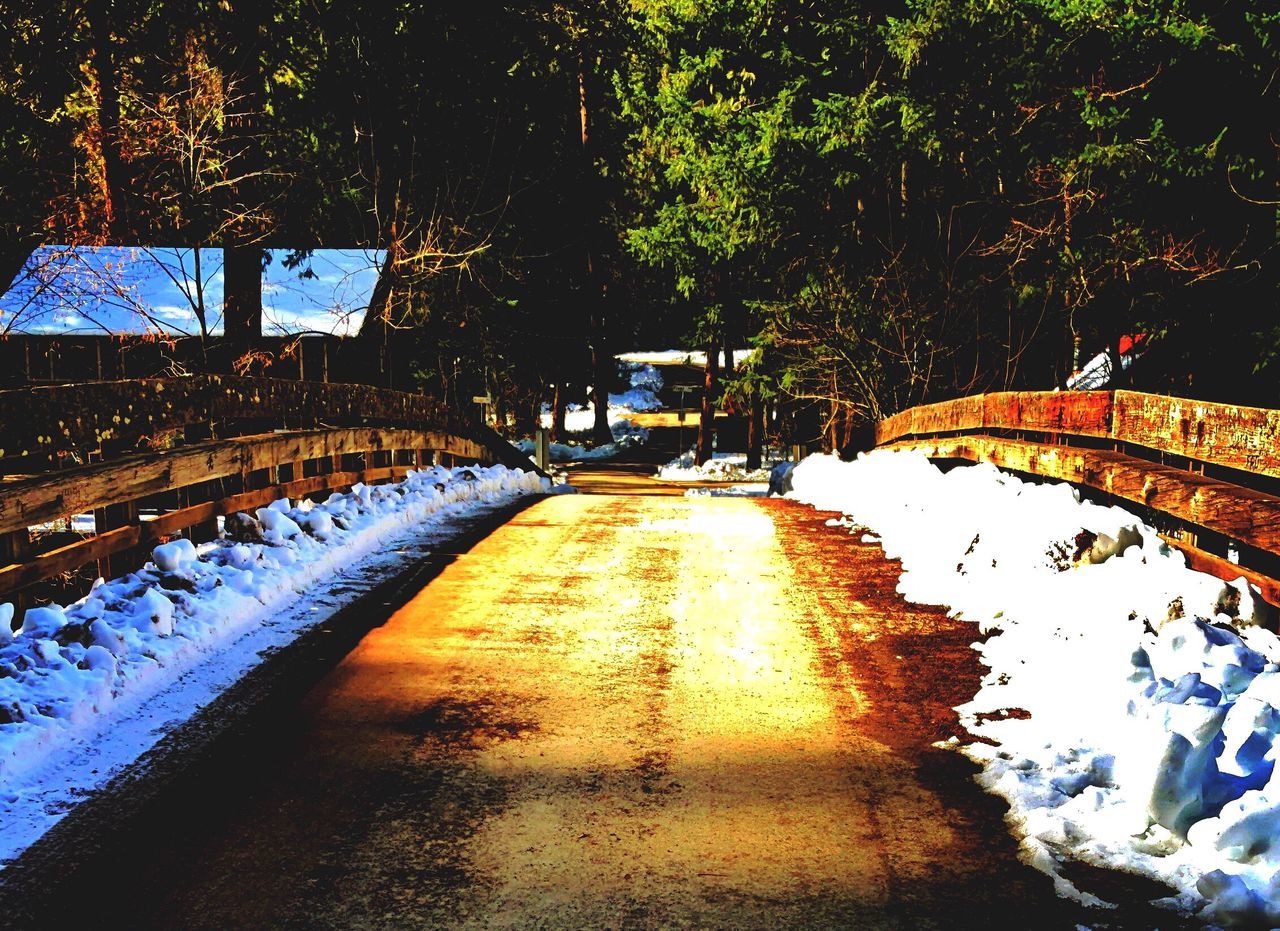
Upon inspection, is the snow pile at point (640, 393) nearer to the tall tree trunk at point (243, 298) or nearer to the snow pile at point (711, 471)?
the snow pile at point (711, 471)

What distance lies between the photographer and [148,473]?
733 cm

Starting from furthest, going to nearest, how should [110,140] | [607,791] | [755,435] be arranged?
[755,435]
[110,140]
[607,791]

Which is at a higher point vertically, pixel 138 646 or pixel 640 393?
pixel 640 393

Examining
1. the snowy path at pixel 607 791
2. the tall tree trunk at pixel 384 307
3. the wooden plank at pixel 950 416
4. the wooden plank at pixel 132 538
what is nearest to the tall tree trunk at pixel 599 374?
the tall tree trunk at pixel 384 307

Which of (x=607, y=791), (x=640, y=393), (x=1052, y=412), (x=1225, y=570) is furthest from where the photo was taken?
(x=640, y=393)

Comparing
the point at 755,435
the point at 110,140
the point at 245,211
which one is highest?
the point at 110,140

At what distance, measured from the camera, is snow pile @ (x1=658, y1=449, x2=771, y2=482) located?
36156 millimetres

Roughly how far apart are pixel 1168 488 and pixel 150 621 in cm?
579

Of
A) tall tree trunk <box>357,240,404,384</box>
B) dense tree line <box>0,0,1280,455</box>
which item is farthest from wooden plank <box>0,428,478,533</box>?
tall tree trunk <box>357,240,404,384</box>

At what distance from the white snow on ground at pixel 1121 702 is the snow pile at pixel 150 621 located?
3.89 metres

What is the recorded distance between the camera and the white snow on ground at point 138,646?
462cm

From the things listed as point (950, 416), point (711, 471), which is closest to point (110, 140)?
point (950, 416)

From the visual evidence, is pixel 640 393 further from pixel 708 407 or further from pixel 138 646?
pixel 138 646

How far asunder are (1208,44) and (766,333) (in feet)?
36.5
